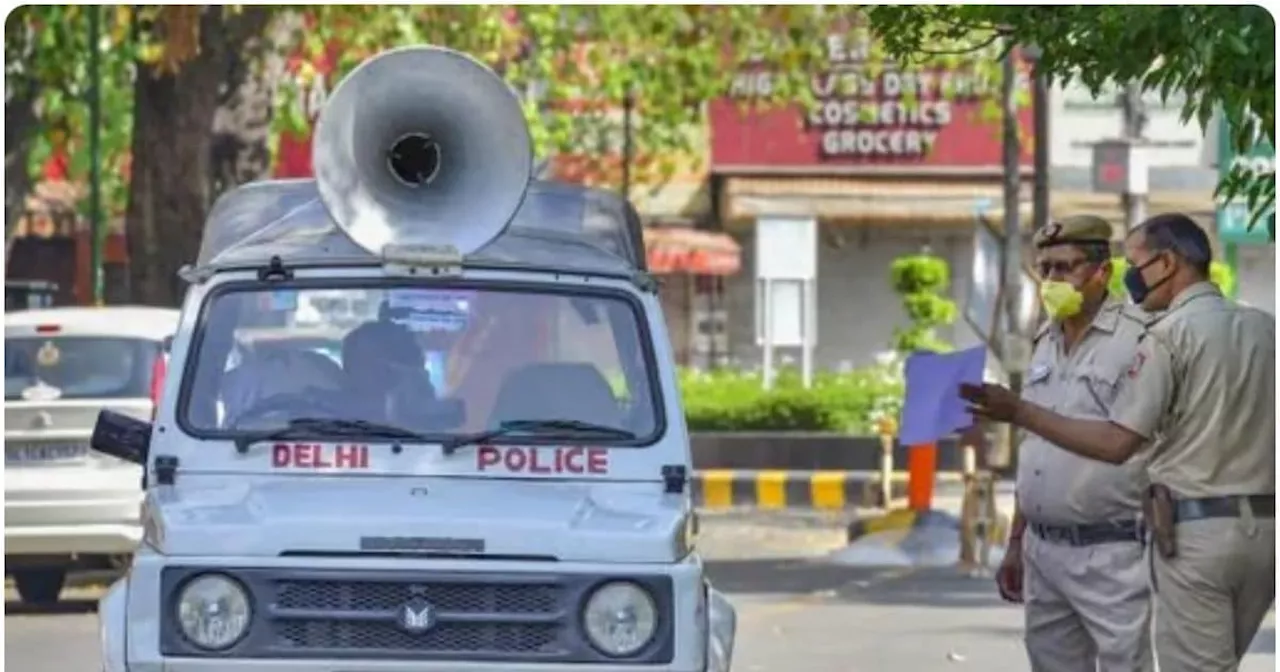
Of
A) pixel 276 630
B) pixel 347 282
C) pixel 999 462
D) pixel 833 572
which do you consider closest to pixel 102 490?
pixel 833 572

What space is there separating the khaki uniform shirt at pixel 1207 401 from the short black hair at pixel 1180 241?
132 mm

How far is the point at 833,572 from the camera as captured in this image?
1928cm

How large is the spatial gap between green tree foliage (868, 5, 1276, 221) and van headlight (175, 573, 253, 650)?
9.90 ft

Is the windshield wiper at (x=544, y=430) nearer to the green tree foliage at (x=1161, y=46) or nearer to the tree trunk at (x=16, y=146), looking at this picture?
the green tree foliage at (x=1161, y=46)

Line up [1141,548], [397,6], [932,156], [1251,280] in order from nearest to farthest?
1. [1141,548]
2. [397,6]
3. [1251,280]
4. [932,156]

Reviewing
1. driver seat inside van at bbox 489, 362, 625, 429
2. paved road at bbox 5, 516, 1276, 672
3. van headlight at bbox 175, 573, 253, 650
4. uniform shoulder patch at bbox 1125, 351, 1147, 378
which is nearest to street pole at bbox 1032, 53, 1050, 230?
paved road at bbox 5, 516, 1276, 672

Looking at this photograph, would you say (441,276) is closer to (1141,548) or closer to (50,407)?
(1141,548)

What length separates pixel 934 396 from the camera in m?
9.09

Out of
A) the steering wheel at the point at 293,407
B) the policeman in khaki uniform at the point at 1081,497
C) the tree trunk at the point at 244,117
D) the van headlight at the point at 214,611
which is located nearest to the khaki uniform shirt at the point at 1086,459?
the policeman in khaki uniform at the point at 1081,497

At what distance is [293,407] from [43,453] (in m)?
7.32

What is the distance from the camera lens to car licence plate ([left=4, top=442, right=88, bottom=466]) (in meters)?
15.4

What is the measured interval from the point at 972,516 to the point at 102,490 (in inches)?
231

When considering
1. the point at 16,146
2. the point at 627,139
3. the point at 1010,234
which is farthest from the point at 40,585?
the point at 627,139

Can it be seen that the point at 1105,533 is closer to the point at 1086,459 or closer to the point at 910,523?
the point at 1086,459
